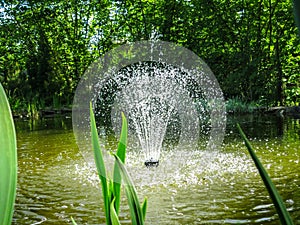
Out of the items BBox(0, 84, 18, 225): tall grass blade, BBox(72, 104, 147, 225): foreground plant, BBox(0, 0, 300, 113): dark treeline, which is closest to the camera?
BBox(0, 84, 18, 225): tall grass blade

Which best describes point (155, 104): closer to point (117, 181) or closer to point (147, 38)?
point (147, 38)

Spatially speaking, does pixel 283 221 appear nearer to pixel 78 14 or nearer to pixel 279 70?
pixel 279 70

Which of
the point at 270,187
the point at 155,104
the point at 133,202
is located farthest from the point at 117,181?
the point at 155,104

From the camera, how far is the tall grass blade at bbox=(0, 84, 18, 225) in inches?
12.6

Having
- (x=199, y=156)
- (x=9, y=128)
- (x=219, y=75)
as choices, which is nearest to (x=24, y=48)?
(x=219, y=75)

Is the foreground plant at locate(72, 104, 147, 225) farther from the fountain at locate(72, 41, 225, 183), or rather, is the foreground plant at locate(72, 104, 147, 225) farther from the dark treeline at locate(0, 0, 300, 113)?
the dark treeline at locate(0, 0, 300, 113)

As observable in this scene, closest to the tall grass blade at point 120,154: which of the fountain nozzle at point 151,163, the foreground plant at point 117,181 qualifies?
the foreground plant at point 117,181

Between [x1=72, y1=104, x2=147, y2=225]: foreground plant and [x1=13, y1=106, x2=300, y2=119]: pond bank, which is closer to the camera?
[x1=72, y1=104, x2=147, y2=225]: foreground plant

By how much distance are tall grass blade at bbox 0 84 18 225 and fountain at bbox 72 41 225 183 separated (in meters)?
3.55

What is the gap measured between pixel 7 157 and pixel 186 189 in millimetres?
3813

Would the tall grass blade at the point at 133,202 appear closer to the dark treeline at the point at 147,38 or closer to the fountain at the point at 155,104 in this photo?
the fountain at the point at 155,104

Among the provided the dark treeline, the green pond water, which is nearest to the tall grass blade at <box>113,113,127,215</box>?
the green pond water

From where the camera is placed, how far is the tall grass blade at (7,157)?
32 cm

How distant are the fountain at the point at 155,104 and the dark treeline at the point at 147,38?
69 centimetres
